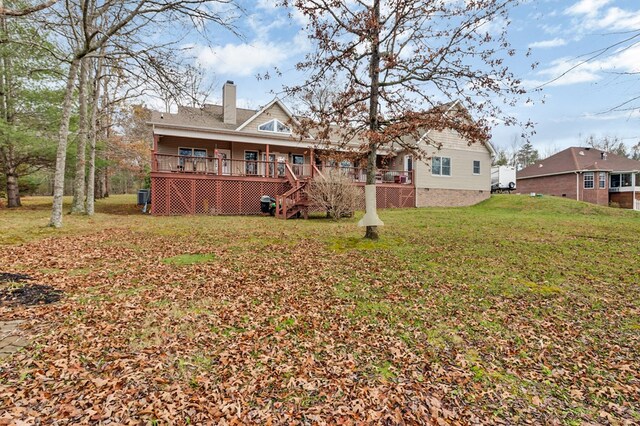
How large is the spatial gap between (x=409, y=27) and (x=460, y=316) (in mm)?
6227

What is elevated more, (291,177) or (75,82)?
(75,82)

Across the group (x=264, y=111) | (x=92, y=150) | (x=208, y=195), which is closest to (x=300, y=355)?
(x=208, y=195)

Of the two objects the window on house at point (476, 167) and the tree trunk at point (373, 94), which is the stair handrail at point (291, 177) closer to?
the tree trunk at point (373, 94)

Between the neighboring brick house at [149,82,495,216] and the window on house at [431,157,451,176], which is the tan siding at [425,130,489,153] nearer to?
the neighboring brick house at [149,82,495,216]

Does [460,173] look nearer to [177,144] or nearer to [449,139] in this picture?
[449,139]

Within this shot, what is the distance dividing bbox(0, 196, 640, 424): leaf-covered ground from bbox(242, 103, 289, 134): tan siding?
12.9 metres

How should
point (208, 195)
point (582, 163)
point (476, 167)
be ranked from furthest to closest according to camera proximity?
point (582, 163) < point (476, 167) < point (208, 195)

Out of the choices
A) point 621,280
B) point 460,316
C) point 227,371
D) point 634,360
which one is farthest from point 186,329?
point 621,280

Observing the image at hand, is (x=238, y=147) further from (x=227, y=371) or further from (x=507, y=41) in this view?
(x=227, y=371)

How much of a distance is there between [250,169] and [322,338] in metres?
16.2

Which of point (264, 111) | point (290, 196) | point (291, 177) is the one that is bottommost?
point (290, 196)

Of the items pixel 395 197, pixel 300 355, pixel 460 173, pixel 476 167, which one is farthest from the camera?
pixel 476 167

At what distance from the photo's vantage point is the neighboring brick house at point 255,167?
15039 mm

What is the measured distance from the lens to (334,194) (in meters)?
12.8
